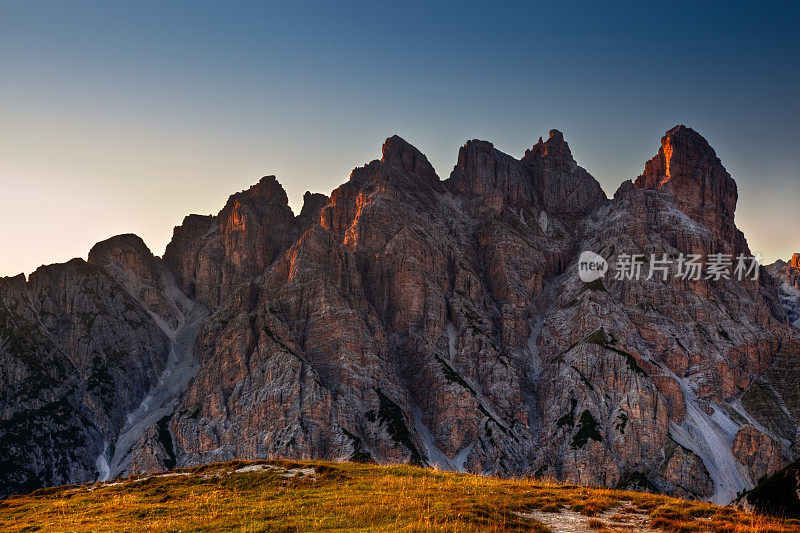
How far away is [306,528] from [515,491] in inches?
567

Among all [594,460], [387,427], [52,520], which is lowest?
→ [594,460]

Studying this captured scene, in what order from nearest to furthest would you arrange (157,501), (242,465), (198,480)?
1. (157,501)
2. (198,480)
3. (242,465)

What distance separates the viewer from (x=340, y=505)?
1331 inches

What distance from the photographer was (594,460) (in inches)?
7554

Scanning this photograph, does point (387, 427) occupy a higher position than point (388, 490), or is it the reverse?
point (388, 490)

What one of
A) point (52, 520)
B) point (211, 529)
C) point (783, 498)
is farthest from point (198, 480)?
point (783, 498)

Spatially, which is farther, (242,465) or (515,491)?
(242,465)

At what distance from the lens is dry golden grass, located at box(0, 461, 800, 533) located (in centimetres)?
2888

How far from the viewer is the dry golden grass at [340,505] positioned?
94.7 ft

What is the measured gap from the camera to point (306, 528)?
29.6 m

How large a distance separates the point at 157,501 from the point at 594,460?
17839cm

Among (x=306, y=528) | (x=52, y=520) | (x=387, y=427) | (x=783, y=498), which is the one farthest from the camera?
(x=387, y=427)

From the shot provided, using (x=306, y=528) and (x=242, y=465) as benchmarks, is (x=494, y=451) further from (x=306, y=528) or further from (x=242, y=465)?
(x=306, y=528)

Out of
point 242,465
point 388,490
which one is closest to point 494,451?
point 242,465
